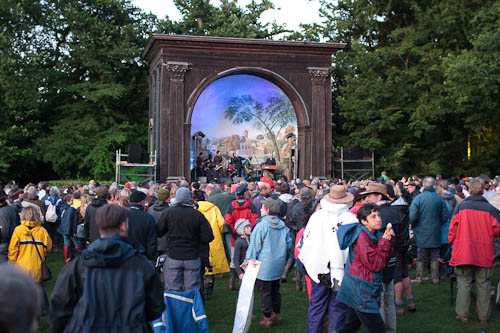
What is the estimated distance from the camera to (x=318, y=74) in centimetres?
2530

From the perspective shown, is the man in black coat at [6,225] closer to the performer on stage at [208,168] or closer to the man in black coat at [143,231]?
the man in black coat at [143,231]

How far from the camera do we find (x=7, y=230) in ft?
23.5

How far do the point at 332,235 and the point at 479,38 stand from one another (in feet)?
62.0

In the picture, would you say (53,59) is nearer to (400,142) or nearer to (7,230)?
(400,142)

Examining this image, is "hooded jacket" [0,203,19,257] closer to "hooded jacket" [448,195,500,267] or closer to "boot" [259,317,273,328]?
"boot" [259,317,273,328]

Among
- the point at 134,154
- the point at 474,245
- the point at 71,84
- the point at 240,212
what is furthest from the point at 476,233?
the point at 71,84

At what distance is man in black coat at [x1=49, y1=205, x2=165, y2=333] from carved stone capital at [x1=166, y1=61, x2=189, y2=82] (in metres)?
20.7

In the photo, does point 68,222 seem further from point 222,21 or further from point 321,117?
point 222,21

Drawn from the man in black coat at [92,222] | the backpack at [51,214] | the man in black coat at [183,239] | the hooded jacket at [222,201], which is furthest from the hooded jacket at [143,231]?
the backpack at [51,214]

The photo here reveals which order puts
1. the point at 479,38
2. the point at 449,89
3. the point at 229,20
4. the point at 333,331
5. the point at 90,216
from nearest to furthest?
the point at 333,331, the point at 90,216, the point at 479,38, the point at 449,89, the point at 229,20

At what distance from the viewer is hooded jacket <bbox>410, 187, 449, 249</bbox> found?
9000 mm

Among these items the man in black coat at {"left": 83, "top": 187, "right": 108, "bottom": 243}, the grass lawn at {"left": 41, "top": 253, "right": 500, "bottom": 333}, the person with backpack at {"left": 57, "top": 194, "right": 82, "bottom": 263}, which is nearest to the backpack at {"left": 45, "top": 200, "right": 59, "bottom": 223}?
the person with backpack at {"left": 57, "top": 194, "right": 82, "bottom": 263}

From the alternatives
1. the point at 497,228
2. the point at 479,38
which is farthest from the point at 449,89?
the point at 497,228

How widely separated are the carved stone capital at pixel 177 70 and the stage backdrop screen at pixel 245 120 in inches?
99.3
